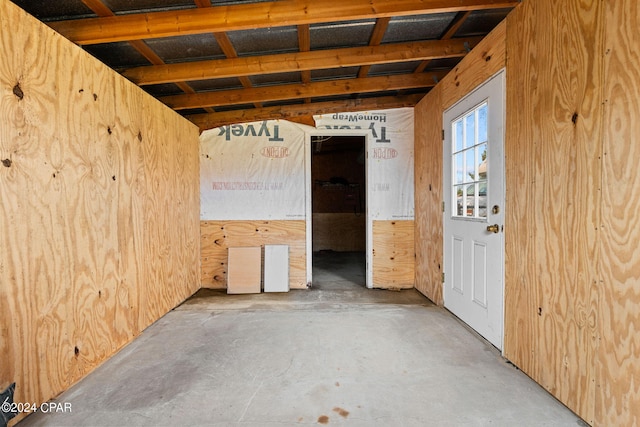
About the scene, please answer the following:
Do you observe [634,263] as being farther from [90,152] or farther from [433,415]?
[90,152]

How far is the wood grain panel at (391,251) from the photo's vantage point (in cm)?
392

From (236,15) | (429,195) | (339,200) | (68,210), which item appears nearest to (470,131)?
(429,195)

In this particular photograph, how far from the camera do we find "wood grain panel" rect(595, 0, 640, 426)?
1.26m

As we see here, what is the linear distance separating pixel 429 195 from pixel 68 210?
3342 millimetres

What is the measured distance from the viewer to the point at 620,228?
4.32 ft

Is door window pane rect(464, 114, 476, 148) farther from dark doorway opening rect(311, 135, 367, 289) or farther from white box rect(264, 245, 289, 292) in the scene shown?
dark doorway opening rect(311, 135, 367, 289)

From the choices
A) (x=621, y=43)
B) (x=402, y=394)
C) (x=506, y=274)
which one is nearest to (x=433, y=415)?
(x=402, y=394)

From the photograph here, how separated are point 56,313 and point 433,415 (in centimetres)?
224

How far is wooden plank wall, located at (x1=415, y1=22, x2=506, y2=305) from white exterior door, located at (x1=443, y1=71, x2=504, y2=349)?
0.12m

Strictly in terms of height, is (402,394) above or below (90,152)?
below

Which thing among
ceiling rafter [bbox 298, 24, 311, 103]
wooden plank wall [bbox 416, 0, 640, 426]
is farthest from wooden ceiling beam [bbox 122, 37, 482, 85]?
wooden plank wall [bbox 416, 0, 640, 426]

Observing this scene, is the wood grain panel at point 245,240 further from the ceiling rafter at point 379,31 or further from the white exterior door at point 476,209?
the ceiling rafter at point 379,31

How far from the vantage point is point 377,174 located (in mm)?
3908

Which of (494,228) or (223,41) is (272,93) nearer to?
(223,41)
